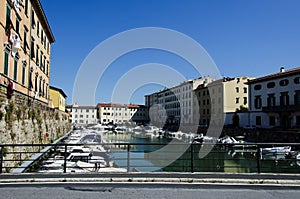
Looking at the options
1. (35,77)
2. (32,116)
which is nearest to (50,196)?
(32,116)

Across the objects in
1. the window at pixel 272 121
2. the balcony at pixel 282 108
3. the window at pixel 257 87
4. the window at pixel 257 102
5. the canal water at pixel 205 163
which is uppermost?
the window at pixel 257 87

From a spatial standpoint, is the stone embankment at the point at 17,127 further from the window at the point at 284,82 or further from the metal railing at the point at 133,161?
the window at the point at 284,82

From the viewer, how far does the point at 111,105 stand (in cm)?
11575

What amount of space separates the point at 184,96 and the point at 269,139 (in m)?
46.4

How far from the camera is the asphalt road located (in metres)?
5.83

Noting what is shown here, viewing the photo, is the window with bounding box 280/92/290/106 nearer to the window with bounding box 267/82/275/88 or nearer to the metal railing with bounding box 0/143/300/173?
the window with bounding box 267/82/275/88

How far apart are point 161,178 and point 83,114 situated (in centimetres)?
10767

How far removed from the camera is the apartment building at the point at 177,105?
76.8 metres

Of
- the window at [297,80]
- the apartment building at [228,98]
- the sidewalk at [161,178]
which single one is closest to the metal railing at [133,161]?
the sidewalk at [161,178]

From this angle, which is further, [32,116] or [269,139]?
[269,139]

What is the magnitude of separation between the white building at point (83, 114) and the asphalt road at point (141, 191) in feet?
345

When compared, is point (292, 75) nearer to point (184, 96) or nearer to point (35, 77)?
point (35, 77)

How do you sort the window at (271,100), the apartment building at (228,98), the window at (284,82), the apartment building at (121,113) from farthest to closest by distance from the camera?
the apartment building at (121,113), the apartment building at (228,98), the window at (271,100), the window at (284,82)

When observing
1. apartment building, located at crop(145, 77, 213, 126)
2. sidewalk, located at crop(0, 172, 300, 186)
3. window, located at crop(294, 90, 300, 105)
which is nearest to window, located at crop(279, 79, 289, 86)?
window, located at crop(294, 90, 300, 105)
